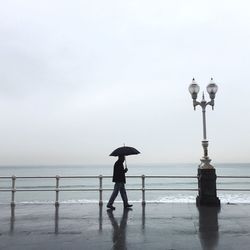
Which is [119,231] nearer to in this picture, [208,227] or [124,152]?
[208,227]

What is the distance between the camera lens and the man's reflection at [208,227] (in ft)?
25.6

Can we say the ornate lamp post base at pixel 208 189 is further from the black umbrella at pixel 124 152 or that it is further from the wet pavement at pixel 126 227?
the black umbrella at pixel 124 152

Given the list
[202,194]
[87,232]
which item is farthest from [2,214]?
[202,194]

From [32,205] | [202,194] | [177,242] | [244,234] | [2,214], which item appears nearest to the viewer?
[177,242]

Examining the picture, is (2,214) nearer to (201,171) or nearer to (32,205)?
(32,205)

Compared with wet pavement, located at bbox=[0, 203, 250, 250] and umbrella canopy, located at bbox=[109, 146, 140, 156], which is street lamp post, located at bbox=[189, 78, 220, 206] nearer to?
wet pavement, located at bbox=[0, 203, 250, 250]

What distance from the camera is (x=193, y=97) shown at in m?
15.1

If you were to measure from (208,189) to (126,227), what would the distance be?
5305mm

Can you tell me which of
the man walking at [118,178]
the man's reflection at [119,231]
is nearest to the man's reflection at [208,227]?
the man's reflection at [119,231]

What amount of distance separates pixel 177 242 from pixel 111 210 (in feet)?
18.8

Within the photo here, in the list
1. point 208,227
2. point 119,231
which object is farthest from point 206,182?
point 119,231

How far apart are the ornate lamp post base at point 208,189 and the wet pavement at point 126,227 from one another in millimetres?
384

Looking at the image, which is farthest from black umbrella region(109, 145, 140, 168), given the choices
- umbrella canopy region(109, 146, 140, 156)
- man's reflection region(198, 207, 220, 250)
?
man's reflection region(198, 207, 220, 250)

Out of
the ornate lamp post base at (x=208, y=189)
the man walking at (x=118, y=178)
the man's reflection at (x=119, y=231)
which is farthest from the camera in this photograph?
the ornate lamp post base at (x=208, y=189)
